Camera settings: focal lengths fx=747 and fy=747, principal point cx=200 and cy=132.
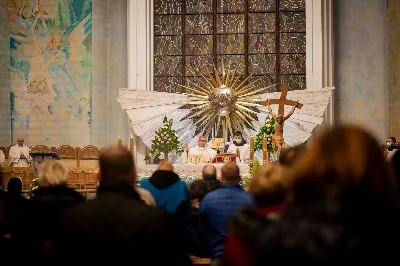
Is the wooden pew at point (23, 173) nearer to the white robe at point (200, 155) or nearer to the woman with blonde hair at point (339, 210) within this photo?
the white robe at point (200, 155)

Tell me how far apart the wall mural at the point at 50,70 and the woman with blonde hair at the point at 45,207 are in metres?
12.7

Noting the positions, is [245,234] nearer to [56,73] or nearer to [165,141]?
[165,141]

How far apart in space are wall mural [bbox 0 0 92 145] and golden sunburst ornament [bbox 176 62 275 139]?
8.20ft

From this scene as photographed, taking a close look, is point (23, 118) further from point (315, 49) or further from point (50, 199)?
point (50, 199)

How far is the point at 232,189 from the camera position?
493 centimetres

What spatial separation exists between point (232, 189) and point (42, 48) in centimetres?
1310

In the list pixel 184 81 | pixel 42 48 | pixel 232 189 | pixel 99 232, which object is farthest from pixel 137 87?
pixel 99 232

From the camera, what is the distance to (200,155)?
14.8 m

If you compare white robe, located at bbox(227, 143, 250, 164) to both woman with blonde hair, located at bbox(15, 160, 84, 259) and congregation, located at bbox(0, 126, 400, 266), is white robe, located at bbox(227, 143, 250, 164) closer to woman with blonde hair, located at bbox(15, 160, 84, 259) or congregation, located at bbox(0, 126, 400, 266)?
congregation, located at bbox(0, 126, 400, 266)

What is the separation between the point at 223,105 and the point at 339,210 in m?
14.6

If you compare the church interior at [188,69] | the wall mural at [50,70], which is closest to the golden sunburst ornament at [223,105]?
the church interior at [188,69]

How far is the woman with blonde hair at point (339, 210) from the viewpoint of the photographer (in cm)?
225

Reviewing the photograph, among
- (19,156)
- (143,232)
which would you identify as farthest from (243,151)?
(143,232)

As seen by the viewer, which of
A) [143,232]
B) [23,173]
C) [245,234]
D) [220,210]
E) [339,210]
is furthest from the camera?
[23,173]
